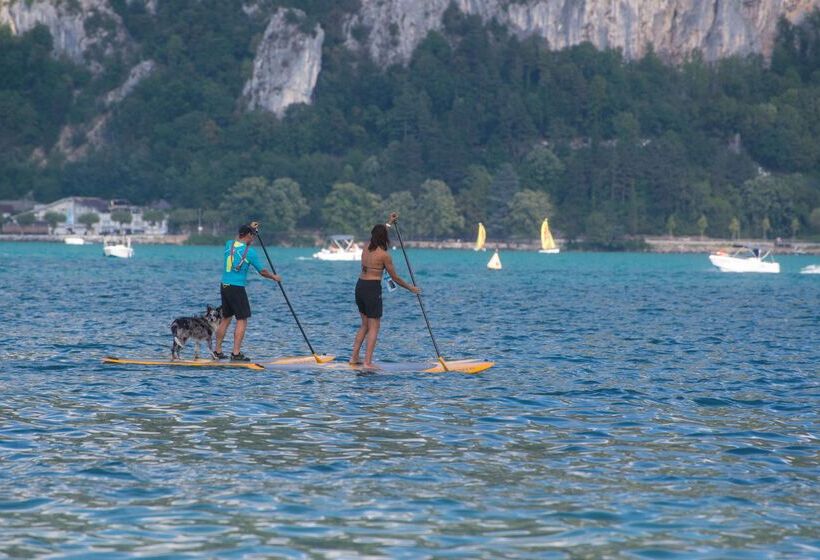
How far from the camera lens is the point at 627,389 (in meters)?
24.8

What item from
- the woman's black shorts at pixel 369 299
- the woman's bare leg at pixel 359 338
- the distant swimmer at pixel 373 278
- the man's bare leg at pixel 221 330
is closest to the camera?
the distant swimmer at pixel 373 278

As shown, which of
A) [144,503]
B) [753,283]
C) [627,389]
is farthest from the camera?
[753,283]

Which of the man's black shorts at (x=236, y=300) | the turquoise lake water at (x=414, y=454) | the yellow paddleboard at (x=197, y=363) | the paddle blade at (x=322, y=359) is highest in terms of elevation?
the man's black shorts at (x=236, y=300)

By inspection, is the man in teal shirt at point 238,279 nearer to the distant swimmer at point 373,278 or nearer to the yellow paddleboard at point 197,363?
the yellow paddleboard at point 197,363

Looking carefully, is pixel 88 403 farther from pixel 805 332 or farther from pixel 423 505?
pixel 805 332

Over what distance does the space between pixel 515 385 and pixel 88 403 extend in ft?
24.2

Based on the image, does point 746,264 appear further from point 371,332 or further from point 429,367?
point 371,332

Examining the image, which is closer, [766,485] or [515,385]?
[766,485]

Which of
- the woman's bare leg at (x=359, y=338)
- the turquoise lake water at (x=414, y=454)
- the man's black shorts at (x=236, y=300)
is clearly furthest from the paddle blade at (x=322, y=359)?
the man's black shorts at (x=236, y=300)

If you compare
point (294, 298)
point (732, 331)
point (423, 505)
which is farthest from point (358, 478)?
point (294, 298)

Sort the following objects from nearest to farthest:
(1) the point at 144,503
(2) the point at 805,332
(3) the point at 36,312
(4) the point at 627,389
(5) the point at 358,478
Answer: (1) the point at 144,503
(5) the point at 358,478
(4) the point at 627,389
(2) the point at 805,332
(3) the point at 36,312

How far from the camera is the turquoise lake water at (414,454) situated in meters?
13.4

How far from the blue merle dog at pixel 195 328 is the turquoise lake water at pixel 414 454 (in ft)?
3.49

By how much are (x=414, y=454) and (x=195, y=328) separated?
9963 millimetres
